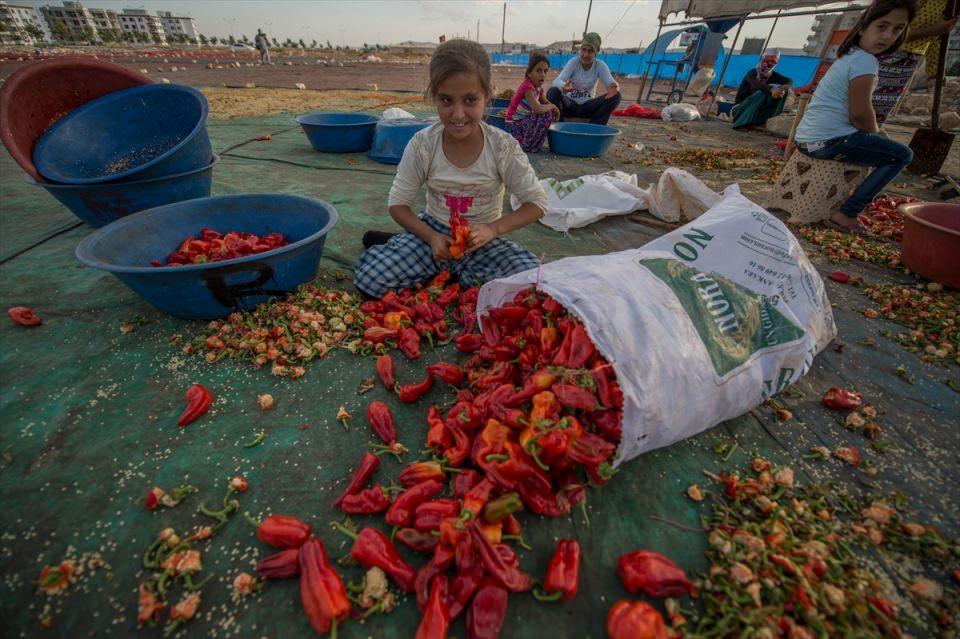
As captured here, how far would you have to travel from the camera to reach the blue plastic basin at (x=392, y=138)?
6480mm

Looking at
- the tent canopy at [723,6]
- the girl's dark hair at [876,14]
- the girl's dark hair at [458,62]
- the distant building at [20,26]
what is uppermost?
the tent canopy at [723,6]

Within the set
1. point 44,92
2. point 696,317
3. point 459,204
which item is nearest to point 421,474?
point 696,317

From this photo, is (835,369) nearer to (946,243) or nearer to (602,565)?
(946,243)

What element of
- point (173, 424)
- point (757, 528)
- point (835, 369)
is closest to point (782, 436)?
point (757, 528)

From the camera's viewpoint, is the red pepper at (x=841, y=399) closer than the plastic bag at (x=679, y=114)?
Yes

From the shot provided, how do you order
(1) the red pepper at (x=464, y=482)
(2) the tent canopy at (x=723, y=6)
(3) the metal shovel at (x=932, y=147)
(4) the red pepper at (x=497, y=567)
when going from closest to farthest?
1. (4) the red pepper at (x=497, y=567)
2. (1) the red pepper at (x=464, y=482)
3. (3) the metal shovel at (x=932, y=147)
4. (2) the tent canopy at (x=723, y=6)

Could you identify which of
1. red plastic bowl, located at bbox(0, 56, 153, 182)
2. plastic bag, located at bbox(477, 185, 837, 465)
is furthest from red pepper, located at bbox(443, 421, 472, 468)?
red plastic bowl, located at bbox(0, 56, 153, 182)

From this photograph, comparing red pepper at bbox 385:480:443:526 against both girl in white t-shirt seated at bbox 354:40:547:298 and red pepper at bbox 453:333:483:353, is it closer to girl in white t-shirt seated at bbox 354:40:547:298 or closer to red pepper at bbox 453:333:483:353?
red pepper at bbox 453:333:483:353

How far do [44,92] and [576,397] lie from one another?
572cm

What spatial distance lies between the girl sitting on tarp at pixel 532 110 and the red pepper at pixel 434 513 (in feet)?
23.3

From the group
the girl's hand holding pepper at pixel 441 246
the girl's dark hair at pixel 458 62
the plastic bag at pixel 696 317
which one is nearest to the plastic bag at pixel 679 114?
the plastic bag at pixel 696 317

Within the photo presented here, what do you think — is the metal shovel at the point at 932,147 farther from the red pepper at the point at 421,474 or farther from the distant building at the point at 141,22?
the distant building at the point at 141,22

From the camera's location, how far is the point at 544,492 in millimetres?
1762

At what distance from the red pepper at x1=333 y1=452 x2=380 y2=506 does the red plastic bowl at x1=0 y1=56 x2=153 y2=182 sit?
13.0 feet
